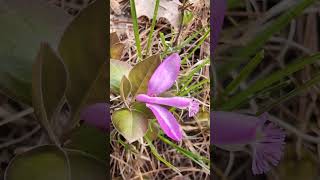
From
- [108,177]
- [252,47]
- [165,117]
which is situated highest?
[252,47]

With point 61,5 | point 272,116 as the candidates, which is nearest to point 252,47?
point 272,116

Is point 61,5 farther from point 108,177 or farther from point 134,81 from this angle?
point 108,177

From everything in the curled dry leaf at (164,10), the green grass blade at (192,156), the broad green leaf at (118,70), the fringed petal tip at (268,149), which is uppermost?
the curled dry leaf at (164,10)

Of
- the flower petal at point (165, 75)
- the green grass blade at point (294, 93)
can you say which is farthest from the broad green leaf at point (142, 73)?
the green grass blade at point (294, 93)

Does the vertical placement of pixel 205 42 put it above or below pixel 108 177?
above

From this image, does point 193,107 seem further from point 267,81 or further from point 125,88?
point 267,81

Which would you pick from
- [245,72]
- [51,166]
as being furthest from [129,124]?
[245,72]

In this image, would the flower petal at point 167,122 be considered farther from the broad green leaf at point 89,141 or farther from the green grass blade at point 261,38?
the green grass blade at point 261,38
